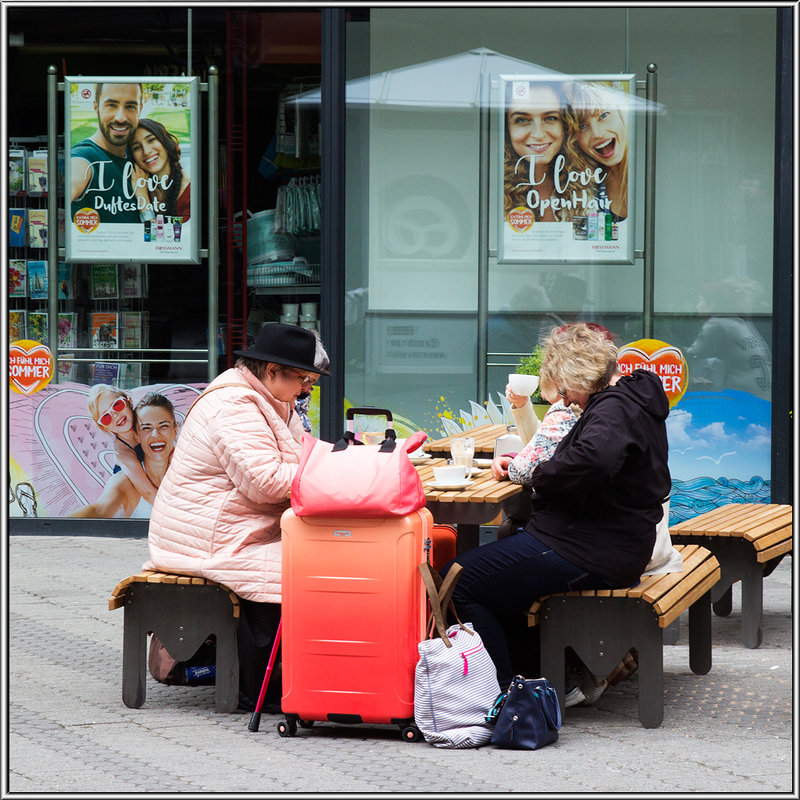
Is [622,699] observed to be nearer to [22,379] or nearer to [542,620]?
[542,620]

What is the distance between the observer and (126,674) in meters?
4.69

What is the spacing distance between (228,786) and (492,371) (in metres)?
4.61

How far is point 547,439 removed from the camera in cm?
470

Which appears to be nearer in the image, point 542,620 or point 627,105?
point 542,620

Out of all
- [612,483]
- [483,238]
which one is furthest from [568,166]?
[612,483]

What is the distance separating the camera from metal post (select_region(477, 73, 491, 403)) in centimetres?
798

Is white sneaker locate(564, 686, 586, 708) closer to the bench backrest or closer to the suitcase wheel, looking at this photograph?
the bench backrest

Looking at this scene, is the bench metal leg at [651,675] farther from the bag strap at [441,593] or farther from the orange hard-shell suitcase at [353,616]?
the orange hard-shell suitcase at [353,616]

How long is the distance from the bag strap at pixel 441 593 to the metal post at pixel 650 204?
13.3 ft

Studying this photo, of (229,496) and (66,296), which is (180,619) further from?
(66,296)

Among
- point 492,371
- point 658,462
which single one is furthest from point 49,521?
point 658,462

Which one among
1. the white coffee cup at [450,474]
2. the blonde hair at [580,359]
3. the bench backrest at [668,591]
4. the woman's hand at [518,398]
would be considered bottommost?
the bench backrest at [668,591]

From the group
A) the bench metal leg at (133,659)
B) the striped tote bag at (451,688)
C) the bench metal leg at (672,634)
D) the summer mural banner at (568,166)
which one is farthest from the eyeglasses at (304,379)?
the summer mural banner at (568,166)

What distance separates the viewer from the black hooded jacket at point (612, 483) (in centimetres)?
429
